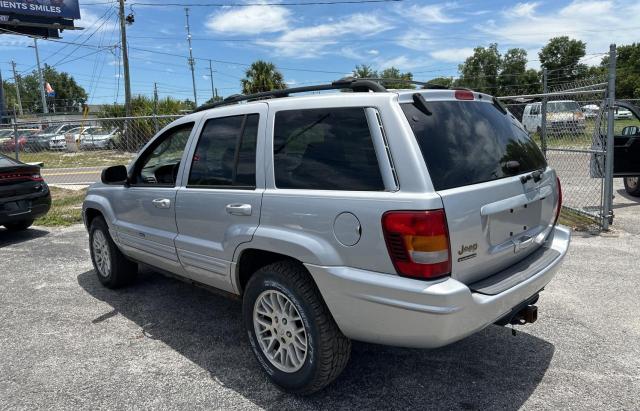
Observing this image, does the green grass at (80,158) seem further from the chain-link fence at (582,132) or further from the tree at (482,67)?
the tree at (482,67)

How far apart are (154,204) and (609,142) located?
19.6ft

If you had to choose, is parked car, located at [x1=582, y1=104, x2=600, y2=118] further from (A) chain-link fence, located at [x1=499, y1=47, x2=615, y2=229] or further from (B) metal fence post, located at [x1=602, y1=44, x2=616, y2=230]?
(B) metal fence post, located at [x1=602, y1=44, x2=616, y2=230]

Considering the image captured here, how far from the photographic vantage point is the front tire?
276cm

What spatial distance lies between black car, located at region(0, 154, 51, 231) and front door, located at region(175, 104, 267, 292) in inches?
193

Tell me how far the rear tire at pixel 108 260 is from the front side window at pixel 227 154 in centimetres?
176

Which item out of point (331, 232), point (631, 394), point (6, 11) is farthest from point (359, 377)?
point (6, 11)

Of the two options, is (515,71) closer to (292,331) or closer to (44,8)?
(44,8)

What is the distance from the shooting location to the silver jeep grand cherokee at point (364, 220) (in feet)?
7.93

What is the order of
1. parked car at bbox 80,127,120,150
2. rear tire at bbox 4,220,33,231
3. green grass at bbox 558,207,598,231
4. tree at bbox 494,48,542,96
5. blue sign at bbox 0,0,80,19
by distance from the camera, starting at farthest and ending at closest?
tree at bbox 494,48,542,96 → blue sign at bbox 0,0,80,19 → parked car at bbox 80,127,120,150 → rear tire at bbox 4,220,33,231 → green grass at bbox 558,207,598,231

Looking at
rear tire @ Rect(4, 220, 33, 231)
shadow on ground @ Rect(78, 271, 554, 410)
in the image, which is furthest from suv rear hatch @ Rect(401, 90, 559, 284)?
rear tire @ Rect(4, 220, 33, 231)

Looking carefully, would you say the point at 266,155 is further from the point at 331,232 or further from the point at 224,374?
the point at 224,374

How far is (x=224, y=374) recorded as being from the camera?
10.8 ft

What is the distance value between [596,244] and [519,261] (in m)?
3.89

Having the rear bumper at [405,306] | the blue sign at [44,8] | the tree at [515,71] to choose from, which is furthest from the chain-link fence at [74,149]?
the tree at [515,71]
